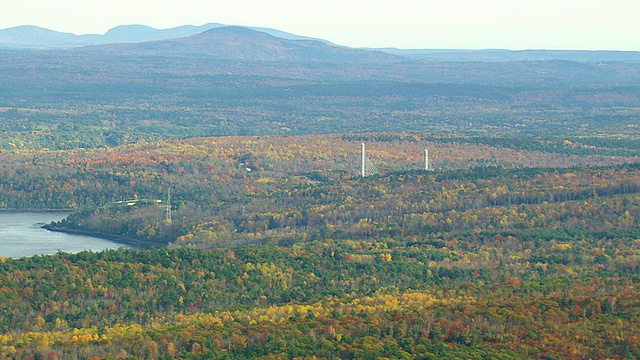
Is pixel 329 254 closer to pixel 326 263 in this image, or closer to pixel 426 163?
pixel 326 263

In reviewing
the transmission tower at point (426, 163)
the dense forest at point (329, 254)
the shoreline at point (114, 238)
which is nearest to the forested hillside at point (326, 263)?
the dense forest at point (329, 254)

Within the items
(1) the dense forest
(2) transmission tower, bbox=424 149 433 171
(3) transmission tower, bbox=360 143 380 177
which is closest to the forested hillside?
(1) the dense forest

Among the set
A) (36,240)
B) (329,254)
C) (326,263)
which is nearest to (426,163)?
(36,240)

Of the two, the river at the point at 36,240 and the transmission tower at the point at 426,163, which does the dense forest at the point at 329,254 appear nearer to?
the transmission tower at the point at 426,163

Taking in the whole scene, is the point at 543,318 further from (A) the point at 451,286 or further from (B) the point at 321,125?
(B) the point at 321,125

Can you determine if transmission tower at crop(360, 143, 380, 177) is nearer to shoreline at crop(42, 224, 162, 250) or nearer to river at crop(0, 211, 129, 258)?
river at crop(0, 211, 129, 258)

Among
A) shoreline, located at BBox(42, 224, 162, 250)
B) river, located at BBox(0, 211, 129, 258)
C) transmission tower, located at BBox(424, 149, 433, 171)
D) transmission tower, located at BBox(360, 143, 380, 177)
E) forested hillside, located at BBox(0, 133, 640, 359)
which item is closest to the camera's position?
forested hillside, located at BBox(0, 133, 640, 359)

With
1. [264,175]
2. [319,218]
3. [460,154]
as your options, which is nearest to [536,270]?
[319,218]

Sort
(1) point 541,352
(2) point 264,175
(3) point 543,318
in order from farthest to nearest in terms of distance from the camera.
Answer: (2) point 264,175, (3) point 543,318, (1) point 541,352
